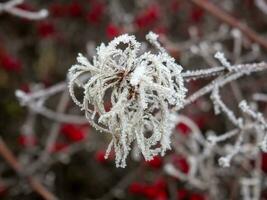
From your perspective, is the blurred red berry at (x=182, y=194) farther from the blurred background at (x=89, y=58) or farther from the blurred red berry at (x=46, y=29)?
the blurred red berry at (x=46, y=29)

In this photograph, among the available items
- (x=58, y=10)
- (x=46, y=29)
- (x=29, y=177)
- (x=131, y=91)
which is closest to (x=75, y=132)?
(x=29, y=177)

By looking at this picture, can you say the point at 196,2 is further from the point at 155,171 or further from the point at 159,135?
the point at 155,171

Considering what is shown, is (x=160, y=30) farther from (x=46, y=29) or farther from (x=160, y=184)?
(x=46, y=29)

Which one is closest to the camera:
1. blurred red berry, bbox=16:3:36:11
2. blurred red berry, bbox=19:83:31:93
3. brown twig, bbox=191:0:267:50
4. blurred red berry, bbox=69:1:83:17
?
brown twig, bbox=191:0:267:50

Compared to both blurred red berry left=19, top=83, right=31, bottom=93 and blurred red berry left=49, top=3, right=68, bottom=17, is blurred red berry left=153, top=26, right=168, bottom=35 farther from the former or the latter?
blurred red berry left=19, top=83, right=31, bottom=93

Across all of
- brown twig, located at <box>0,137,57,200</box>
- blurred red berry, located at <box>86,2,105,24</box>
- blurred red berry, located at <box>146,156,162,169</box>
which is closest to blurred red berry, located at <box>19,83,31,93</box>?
blurred red berry, located at <box>86,2,105,24</box>

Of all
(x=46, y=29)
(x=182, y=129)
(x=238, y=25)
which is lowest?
(x=238, y=25)

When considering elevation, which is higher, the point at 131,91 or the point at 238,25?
the point at 238,25
